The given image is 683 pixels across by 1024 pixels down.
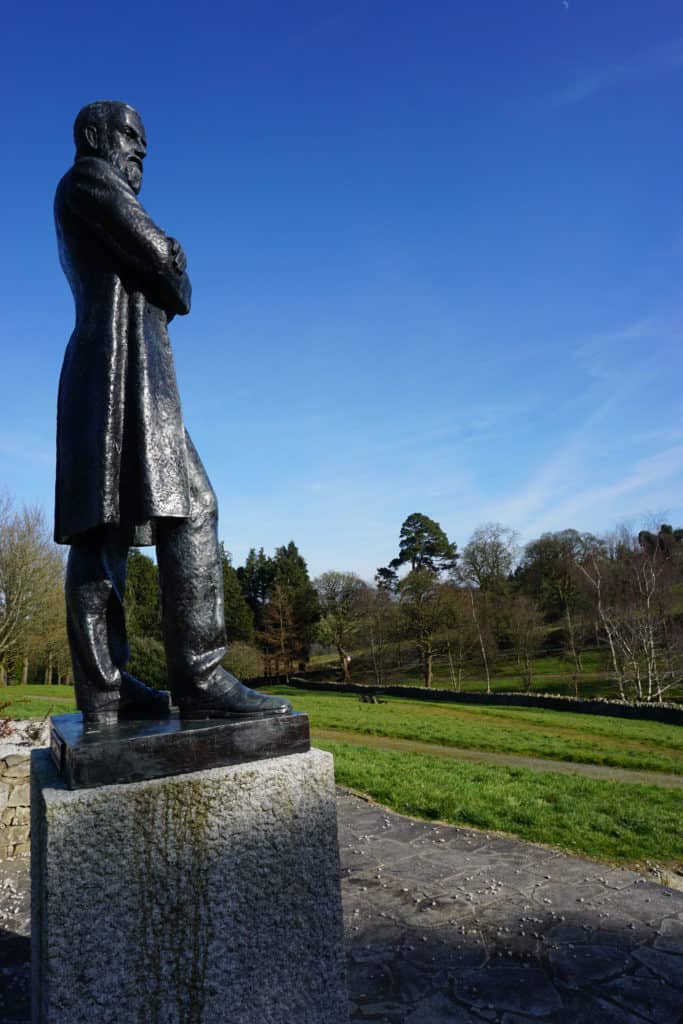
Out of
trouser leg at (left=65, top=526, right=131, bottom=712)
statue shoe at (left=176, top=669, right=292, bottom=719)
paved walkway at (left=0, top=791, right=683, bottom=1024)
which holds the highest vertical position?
trouser leg at (left=65, top=526, right=131, bottom=712)

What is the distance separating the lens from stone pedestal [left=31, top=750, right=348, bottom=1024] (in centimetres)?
210

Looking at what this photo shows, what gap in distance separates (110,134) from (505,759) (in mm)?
13039

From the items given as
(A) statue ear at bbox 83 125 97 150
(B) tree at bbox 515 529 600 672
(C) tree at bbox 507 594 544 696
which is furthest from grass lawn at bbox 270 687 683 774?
(B) tree at bbox 515 529 600 672

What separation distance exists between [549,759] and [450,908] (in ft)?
32.8

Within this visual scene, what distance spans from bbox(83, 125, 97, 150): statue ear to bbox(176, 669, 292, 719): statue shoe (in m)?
2.35

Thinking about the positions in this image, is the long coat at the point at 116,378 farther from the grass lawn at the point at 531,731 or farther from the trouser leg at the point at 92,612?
the grass lawn at the point at 531,731

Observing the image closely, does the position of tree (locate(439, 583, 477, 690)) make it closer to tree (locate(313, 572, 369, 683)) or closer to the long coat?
tree (locate(313, 572, 369, 683))

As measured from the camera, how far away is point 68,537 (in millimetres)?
2645

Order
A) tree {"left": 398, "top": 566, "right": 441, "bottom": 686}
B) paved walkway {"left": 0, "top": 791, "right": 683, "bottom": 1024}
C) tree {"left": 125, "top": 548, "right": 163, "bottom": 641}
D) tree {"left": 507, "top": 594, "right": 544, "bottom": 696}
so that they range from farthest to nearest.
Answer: tree {"left": 125, "top": 548, "right": 163, "bottom": 641}, tree {"left": 398, "top": 566, "right": 441, "bottom": 686}, tree {"left": 507, "top": 594, "right": 544, "bottom": 696}, paved walkway {"left": 0, "top": 791, "right": 683, "bottom": 1024}

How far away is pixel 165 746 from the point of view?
7.66 ft

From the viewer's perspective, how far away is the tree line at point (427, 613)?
27.1 meters

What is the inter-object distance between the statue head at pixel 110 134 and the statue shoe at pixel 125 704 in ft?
7.18

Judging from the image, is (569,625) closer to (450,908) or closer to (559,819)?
(559,819)

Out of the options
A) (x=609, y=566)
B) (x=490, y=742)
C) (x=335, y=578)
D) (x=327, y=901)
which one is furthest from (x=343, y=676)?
(x=327, y=901)
